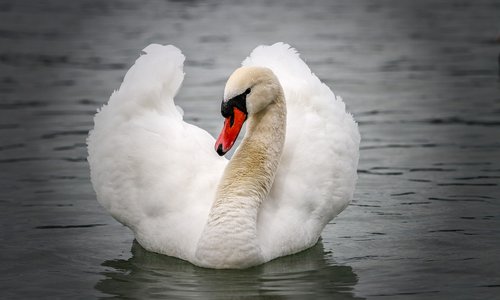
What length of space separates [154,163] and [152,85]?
0.77 metres

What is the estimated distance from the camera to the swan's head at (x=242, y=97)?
7.84 meters

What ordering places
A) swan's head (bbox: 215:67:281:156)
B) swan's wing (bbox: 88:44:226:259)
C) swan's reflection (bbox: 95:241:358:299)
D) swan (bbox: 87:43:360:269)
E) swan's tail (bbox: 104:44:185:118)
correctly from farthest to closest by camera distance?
swan's tail (bbox: 104:44:185:118) < swan's wing (bbox: 88:44:226:259) < swan (bbox: 87:43:360:269) < swan's head (bbox: 215:67:281:156) < swan's reflection (bbox: 95:241:358:299)

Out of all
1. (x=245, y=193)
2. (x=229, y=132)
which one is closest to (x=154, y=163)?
(x=245, y=193)

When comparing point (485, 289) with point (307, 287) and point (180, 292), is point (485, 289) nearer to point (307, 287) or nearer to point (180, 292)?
point (307, 287)

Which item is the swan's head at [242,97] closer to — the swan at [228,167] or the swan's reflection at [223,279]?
the swan at [228,167]

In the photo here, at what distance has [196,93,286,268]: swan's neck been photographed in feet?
26.0

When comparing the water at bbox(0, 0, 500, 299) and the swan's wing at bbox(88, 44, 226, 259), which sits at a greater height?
the swan's wing at bbox(88, 44, 226, 259)

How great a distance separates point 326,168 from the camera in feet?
28.5

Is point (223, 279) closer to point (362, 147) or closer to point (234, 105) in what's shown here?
point (234, 105)

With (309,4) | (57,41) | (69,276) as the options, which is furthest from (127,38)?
(69,276)

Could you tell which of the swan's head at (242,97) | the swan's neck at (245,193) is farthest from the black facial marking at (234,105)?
the swan's neck at (245,193)

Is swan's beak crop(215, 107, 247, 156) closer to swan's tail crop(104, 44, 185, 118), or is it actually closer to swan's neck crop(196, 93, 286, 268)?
swan's neck crop(196, 93, 286, 268)

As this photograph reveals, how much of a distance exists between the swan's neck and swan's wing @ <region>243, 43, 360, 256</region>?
0.57 ft

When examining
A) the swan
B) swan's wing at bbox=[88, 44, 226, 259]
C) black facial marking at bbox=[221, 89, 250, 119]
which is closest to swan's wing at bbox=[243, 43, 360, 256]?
the swan
